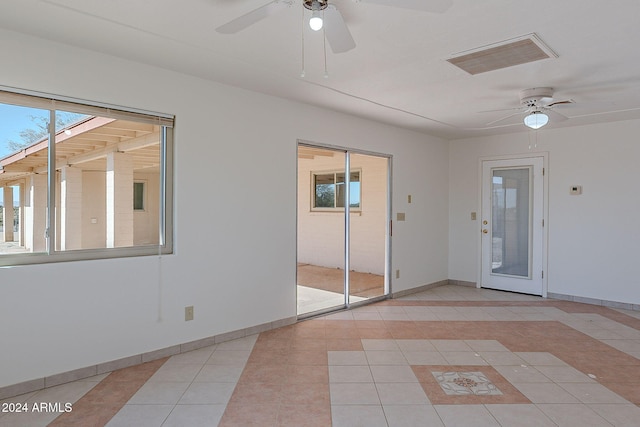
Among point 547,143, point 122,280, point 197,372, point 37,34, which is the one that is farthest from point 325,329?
point 547,143

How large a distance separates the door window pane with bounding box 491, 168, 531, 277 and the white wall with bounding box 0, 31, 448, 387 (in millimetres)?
2567

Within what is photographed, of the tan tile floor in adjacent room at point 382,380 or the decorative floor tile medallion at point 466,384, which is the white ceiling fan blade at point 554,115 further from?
the decorative floor tile medallion at point 466,384

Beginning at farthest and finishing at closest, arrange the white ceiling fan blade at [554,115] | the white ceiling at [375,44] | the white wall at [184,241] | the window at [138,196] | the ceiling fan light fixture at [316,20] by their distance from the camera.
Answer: the white ceiling fan blade at [554,115] → the window at [138,196] → the white wall at [184,241] → the white ceiling at [375,44] → the ceiling fan light fixture at [316,20]

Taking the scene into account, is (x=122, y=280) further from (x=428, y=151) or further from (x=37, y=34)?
(x=428, y=151)

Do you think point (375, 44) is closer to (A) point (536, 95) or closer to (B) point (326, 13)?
(B) point (326, 13)

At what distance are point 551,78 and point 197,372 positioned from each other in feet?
12.7

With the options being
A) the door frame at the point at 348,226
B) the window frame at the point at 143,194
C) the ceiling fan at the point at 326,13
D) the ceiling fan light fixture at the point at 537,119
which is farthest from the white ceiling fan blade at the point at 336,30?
the ceiling fan light fixture at the point at 537,119

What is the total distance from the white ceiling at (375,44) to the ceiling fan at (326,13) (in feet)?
0.77

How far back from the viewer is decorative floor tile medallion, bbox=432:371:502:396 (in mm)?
2727

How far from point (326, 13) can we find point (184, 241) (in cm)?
228

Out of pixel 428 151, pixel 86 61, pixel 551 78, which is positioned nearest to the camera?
pixel 86 61

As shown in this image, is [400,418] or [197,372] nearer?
[400,418]

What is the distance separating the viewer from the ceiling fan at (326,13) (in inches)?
71.7

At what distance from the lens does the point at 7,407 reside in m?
2.46
